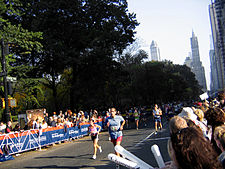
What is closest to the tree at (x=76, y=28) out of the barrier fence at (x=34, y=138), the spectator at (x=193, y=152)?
the barrier fence at (x=34, y=138)

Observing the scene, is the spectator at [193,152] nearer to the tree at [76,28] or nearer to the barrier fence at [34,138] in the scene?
the barrier fence at [34,138]

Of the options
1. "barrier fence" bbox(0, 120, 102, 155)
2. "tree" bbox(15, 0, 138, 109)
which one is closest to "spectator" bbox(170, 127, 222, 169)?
"barrier fence" bbox(0, 120, 102, 155)

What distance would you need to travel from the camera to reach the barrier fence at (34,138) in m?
13.7

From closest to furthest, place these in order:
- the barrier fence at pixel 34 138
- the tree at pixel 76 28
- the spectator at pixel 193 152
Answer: the spectator at pixel 193 152 < the barrier fence at pixel 34 138 < the tree at pixel 76 28

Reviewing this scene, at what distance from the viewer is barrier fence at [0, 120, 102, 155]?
1369cm

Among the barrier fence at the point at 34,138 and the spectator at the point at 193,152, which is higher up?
the spectator at the point at 193,152

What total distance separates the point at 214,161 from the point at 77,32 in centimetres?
3010

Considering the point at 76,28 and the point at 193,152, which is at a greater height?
the point at 76,28

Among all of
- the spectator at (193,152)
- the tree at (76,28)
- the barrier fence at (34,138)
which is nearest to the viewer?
the spectator at (193,152)

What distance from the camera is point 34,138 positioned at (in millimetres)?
15695

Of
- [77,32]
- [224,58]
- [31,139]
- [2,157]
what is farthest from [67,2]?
[224,58]

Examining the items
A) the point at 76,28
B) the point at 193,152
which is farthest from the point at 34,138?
the point at 76,28

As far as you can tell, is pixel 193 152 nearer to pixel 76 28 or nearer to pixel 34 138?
pixel 34 138

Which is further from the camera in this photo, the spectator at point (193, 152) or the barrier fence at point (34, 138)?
the barrier fence at point (34, 138)
